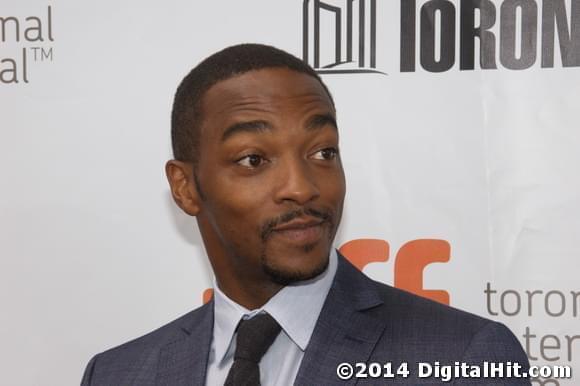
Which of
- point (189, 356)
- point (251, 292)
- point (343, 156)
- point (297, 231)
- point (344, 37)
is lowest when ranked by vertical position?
point (189, 356)

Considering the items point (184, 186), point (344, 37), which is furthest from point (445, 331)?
point (344, 37)

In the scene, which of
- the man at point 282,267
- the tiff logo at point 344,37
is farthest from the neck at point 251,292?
the tiff logo at point 344,37

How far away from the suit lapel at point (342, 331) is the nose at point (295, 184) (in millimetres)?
190

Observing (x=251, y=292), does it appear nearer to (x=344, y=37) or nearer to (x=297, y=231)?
(x=297, y=231)

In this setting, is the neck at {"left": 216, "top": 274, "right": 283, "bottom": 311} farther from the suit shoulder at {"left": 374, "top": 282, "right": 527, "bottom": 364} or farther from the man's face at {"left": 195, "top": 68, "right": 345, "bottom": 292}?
the suit shoulder at {"left": 374, "top": 282, "right": 527, "bottom": 364}

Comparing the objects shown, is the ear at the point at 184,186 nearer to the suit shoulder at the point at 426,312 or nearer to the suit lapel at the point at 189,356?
the suit lapel at the point at 189,356

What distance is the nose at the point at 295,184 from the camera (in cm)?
131

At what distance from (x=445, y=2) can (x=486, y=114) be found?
26 cm

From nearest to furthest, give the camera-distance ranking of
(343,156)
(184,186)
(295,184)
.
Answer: (295,184) < (184,186) < (343,156)

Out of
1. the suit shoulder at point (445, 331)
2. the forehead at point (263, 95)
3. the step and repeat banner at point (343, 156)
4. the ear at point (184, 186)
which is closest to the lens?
the suit shoulder at point (445, 331)

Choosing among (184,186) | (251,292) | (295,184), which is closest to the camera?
(295,184)

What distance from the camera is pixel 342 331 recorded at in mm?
1367

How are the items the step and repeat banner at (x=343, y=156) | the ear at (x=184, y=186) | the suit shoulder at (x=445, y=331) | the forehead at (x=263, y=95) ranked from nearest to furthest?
the suit shoulder at (x=445, y=331), the forehead at (x=263, y=95), the ear at (x=184, y=186), the step and repeat banner at (x=343, y=156)

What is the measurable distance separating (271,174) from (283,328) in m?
0.25
